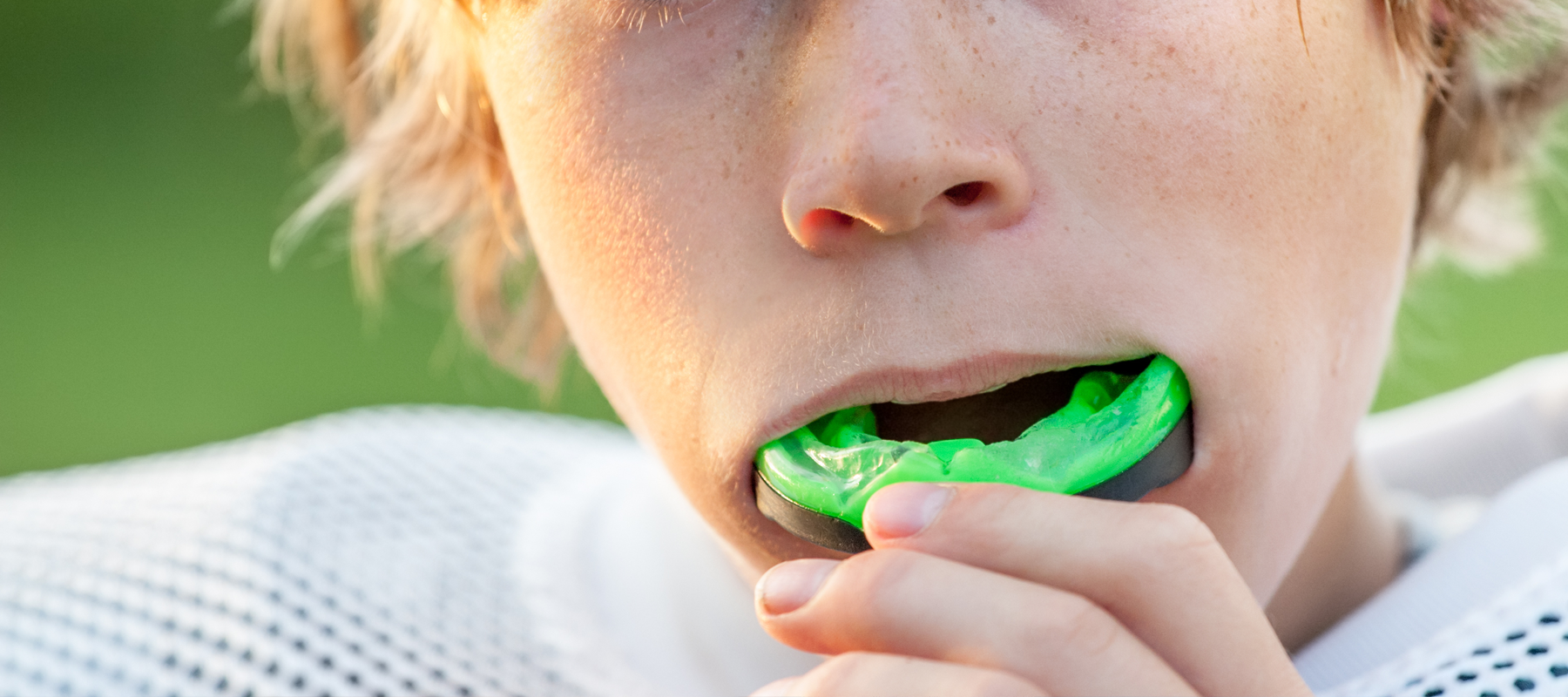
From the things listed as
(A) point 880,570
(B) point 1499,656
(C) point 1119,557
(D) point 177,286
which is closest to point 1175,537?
(C) point 1119,557

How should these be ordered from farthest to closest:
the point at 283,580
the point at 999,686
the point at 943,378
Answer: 1. the point at 283,580
2. the point at 943,378
3. the point at 999,686

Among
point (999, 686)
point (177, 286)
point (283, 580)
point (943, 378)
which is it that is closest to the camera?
point (999, 686)

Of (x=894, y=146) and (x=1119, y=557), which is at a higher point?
(x=894, y=146)

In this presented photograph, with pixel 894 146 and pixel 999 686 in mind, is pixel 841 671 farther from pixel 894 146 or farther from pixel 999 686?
pixel 894 146

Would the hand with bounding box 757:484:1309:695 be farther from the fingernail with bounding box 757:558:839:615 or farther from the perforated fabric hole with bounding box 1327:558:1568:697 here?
the perforated fabric hole with bounding box 1327:558:1568:697

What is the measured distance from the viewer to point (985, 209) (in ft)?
1.85

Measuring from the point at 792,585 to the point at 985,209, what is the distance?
0.20m

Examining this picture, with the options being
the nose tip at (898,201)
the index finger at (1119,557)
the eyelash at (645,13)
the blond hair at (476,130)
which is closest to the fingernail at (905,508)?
the index finger at (1119,557)

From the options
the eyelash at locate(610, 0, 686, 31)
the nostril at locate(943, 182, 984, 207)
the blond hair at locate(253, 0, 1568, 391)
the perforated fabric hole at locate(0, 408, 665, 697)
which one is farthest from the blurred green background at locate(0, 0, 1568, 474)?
the nostril at locate(943, 182, 984, 207)

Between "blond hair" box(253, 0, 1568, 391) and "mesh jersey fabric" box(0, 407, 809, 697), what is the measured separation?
0.79 feet

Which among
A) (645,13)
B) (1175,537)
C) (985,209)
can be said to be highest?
(645,13)

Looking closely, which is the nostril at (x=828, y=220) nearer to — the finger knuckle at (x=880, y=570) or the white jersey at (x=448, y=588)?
the finger knuckle at (x=880, y=570)

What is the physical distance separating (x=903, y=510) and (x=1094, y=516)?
0.27 ft

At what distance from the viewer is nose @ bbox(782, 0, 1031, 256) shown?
55 centimetres
